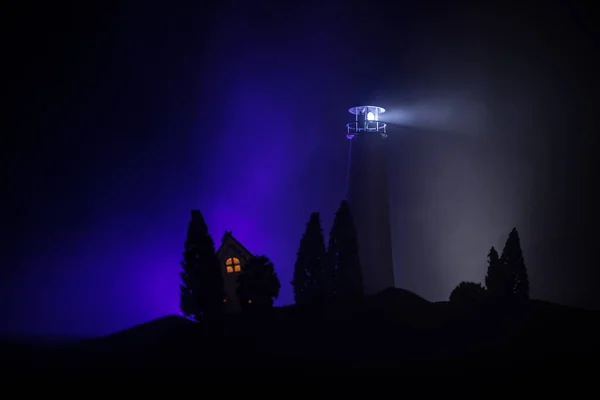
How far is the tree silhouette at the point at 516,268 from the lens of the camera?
2581cm

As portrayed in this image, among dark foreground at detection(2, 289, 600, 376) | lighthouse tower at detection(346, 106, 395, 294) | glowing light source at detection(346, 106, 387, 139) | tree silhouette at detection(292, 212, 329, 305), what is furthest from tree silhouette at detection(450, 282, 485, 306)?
glowing light source at detection(346, 106, 387, 139)

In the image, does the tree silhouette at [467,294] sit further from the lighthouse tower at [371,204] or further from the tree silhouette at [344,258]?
the tree silhouette at [344,258]

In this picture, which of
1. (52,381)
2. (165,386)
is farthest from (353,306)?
(52,381)

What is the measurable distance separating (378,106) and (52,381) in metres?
23.6

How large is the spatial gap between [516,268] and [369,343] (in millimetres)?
12956

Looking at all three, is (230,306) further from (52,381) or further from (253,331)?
(52,381)

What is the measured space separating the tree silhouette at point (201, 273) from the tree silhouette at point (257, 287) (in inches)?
83.8

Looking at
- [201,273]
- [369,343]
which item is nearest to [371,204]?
[369,343]

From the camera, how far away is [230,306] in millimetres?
27188

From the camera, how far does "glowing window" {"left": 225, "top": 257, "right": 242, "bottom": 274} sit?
28078 mm

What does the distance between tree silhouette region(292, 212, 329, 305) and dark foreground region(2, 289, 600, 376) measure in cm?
127

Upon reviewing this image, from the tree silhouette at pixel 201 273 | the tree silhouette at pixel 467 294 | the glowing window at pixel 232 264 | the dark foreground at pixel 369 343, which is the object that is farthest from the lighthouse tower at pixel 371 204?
the tree silhouette at pixel 201 273

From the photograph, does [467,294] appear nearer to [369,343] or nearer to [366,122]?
[369,343]

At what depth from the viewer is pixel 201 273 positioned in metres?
20.9
